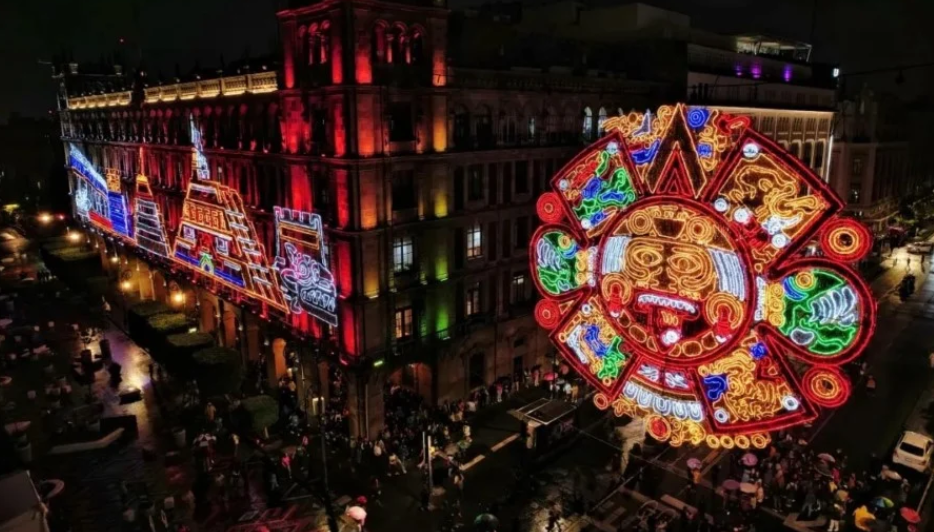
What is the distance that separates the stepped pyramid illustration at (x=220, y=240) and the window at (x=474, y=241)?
43.1 feet

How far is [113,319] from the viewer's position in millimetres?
62688

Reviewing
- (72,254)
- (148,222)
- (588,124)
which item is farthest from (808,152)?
(72,254)

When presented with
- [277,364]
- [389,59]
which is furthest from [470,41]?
[277,364]

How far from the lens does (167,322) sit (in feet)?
162

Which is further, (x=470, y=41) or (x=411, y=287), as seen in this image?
(x=470, y=41)

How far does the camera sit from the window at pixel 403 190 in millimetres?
38438

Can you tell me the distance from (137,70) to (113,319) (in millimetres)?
25453

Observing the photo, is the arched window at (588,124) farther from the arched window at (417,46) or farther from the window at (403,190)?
the window at (403,190)

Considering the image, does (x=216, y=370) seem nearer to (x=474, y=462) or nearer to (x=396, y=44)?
Result: (x=474, y=462)

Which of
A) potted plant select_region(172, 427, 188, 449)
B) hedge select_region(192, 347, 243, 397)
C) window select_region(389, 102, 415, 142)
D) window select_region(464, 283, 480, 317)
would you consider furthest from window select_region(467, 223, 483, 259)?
potted plant select_region(172, 427, 188, 449)

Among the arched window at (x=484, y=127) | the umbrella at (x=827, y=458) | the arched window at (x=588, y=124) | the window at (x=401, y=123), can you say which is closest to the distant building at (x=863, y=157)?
the arched window at (x=588, y=124)

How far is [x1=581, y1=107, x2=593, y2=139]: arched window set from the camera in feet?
163

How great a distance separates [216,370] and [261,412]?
7442 mm

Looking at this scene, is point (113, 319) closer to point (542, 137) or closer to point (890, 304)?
point (542, 137)
